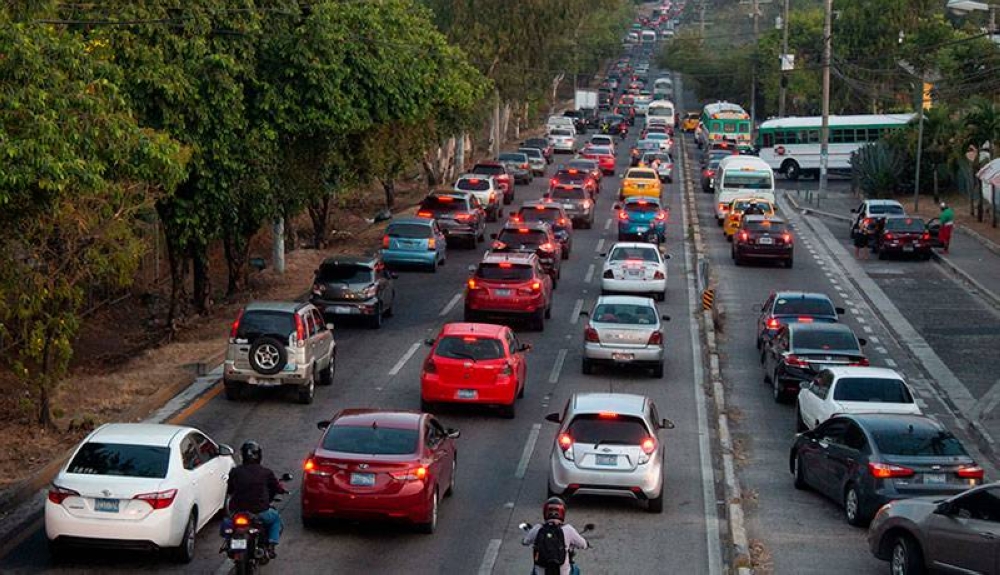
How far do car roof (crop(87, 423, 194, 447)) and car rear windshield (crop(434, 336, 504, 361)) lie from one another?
873 centimetres

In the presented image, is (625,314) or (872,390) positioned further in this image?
(625,314)

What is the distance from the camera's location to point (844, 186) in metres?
81.8

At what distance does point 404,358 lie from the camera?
107 ft

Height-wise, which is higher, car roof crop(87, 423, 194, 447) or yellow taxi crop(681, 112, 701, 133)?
car roof crop(87, 423, 194, 447)

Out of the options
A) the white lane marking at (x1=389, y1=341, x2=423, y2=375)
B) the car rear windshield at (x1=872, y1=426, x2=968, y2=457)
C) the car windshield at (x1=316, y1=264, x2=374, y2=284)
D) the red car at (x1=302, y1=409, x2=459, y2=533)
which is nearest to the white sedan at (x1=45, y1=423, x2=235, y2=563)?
the red car at (x1=302, y1=409, x2=459, y2=533)

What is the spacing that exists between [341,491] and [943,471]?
7.49 meters

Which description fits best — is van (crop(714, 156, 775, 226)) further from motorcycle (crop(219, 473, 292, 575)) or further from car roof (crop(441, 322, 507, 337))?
motorcycle (crop(219, 473, 292, 575))

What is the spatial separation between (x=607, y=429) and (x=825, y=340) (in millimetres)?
9973

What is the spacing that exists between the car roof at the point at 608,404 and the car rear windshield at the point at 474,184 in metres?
36.5

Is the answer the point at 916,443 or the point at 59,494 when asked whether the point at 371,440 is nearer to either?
the point at 59,494

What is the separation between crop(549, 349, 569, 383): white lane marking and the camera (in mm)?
31016

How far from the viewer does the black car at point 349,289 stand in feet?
115

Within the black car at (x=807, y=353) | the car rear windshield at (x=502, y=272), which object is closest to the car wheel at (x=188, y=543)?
the black car at (x=807, y=353)

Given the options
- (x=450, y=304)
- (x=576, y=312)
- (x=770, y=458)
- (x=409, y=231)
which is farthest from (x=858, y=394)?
(x=409, y=231)
